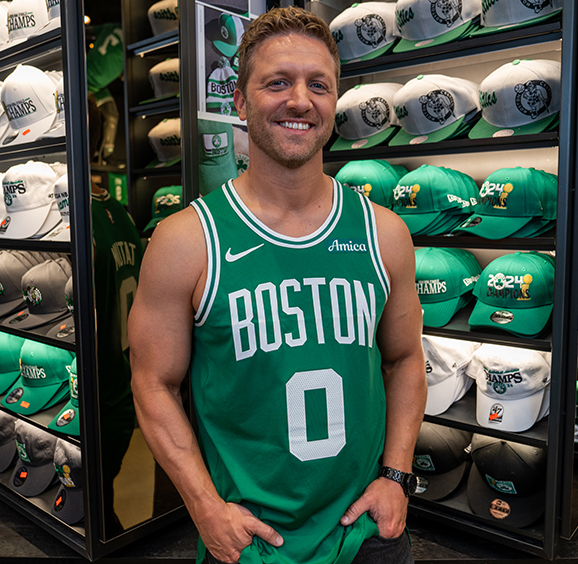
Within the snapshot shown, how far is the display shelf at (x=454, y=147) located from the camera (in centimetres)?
202

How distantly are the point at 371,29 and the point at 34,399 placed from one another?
7.46 ft

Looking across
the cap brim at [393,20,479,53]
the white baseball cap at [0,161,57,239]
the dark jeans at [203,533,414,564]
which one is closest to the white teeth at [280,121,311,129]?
the dark jeans at [203,533,414,564]

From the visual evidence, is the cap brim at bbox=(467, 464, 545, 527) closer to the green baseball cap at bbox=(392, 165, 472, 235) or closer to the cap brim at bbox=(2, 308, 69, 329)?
the green baseball cap at bbox=(392, 165, 472, 235)

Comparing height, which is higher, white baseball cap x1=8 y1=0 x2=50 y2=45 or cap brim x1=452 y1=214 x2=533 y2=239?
white baseball cap x1=8 y1=0 x2=50 y2=45

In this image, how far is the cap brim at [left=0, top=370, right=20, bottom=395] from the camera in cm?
276

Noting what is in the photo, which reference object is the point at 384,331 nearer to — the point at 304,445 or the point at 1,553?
the point at 304,445

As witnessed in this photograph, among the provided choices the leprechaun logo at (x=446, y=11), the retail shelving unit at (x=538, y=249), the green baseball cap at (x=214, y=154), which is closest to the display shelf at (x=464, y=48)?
the retail shelving unit at (x=538, y=249)

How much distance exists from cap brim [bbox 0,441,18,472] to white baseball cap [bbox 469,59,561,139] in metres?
2.67

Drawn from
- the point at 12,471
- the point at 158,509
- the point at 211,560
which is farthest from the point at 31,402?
the point at 211,560

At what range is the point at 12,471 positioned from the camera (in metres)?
2.75

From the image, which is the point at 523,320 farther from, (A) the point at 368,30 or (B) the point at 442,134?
(A) the point at 368,30

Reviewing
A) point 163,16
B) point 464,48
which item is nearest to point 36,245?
point 163,16

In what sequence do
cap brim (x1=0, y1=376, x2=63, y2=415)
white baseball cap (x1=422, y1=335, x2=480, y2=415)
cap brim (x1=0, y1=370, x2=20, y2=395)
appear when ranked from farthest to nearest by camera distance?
cap brim (x1=0, y1=370, x2=20, y2=395) < cap brim (x1=0, y1=376, x2=63, y2=415) < white baseball cap (x1=422, y1=335, x2=480, y2=415)

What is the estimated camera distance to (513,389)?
7.07 feet
